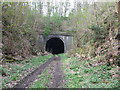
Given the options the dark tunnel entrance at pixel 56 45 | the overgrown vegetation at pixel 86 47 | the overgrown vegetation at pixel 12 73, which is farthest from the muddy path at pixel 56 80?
the dark tunnel entrance at pixel 56 45

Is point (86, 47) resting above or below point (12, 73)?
above

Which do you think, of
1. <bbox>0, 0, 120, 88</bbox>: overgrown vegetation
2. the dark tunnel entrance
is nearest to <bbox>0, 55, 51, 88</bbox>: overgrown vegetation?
<bbox>0, 0, 120, 88</bbox>: overgrown vegetation

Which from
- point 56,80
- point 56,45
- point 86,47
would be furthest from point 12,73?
point 56,45

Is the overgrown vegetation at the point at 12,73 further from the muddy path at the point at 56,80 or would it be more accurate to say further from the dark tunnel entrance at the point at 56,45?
the dark tunnel entrance at the point at 56,45

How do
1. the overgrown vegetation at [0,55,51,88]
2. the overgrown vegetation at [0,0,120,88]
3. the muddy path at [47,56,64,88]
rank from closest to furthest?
the muddy path at [47,56,64,88], the overgrown vegetation at [0,55,51,88], the overgrown vegetation at [0,0,120,88]

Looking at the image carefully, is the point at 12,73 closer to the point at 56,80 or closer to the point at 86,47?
the point at 56,80

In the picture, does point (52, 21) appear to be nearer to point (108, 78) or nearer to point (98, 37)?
point (98, 37)

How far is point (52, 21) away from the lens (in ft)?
108

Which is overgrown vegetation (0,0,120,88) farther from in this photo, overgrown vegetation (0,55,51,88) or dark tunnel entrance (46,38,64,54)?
dark tunnel entrance (46,38,64,54)

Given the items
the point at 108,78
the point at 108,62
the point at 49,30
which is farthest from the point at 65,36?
the point at 108,78

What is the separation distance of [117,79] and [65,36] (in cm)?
2372

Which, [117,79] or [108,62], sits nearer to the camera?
[117,79]

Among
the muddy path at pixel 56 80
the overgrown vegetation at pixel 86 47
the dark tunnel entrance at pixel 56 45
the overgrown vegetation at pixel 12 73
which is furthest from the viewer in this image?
the dark tunnel entrance at pixel 56 45

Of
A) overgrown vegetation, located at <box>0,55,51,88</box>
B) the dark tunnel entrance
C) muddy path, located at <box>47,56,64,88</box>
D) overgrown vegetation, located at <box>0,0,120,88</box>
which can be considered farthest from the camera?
the dark tunnel entrance
